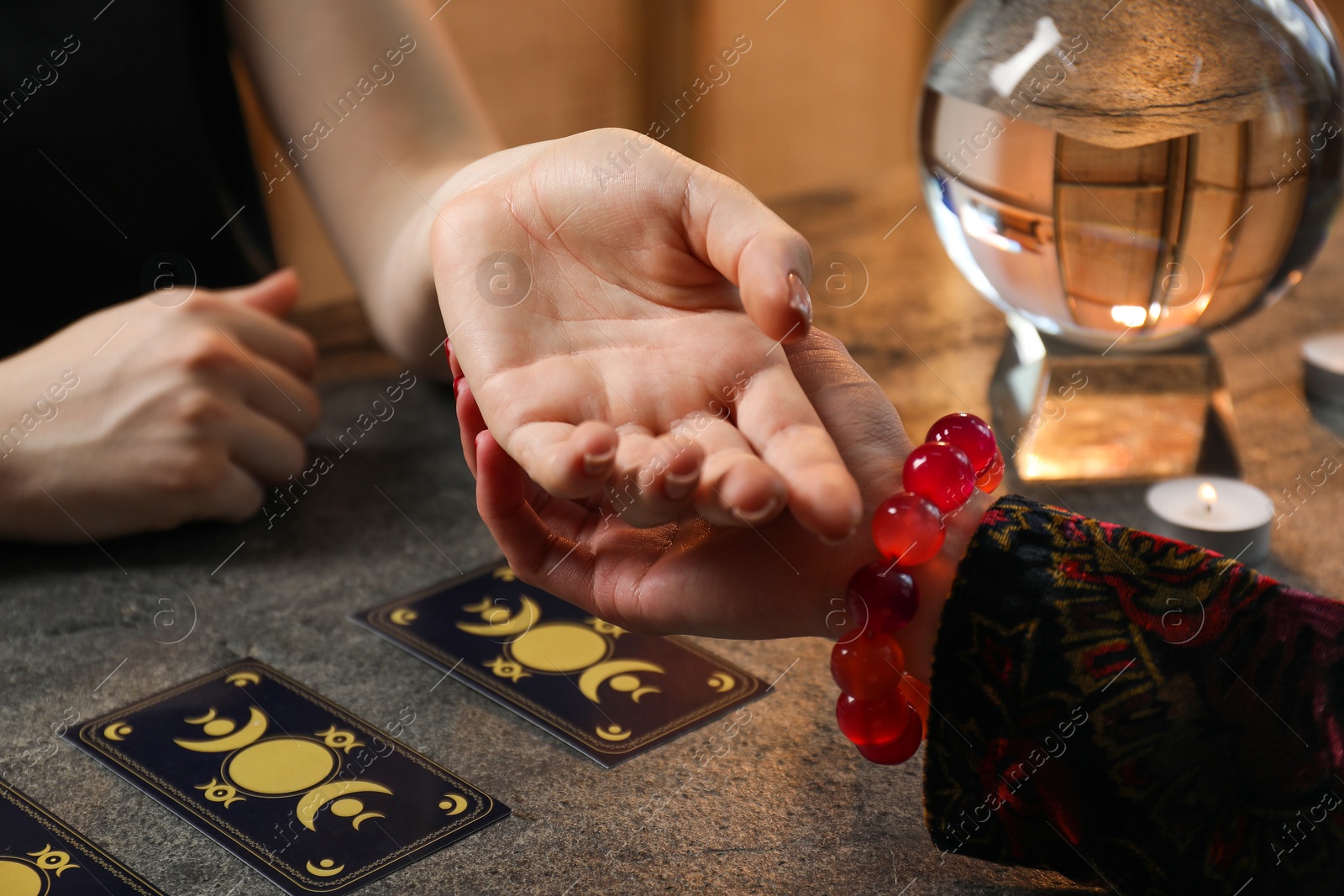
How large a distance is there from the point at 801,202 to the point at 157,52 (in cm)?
74

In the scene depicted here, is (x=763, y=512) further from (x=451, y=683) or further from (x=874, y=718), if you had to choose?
(x=451, y=683)

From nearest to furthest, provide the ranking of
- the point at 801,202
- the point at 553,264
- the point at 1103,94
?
the point at 553,264, the point at 1103,94, the point at 801,202

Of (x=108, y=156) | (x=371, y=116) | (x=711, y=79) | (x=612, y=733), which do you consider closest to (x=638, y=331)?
(x=612, y=733)

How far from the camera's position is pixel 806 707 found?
1.85ft

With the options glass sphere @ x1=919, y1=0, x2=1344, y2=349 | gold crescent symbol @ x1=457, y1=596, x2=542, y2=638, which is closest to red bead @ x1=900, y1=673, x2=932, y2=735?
gold crescent symbol @ x1=457, y1=596, x2=542, y2=638

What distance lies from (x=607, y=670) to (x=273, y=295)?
42 cm

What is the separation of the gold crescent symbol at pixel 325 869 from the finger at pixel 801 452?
0.75 feet

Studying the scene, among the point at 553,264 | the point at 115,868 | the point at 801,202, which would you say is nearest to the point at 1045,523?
the point at 553,264

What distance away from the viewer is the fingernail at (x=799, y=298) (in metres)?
0.44

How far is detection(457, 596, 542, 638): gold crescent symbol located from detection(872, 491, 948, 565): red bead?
0.23 meters

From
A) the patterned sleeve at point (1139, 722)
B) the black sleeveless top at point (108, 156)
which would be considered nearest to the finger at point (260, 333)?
the black sleeveless top at point (108, 156)

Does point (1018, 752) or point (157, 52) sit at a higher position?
point (157, 52)

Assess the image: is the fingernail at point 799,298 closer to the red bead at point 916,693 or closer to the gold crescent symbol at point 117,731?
the red bead at point 916,693

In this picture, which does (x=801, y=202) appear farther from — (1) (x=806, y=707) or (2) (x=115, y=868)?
(2) (x=115, y=868)
